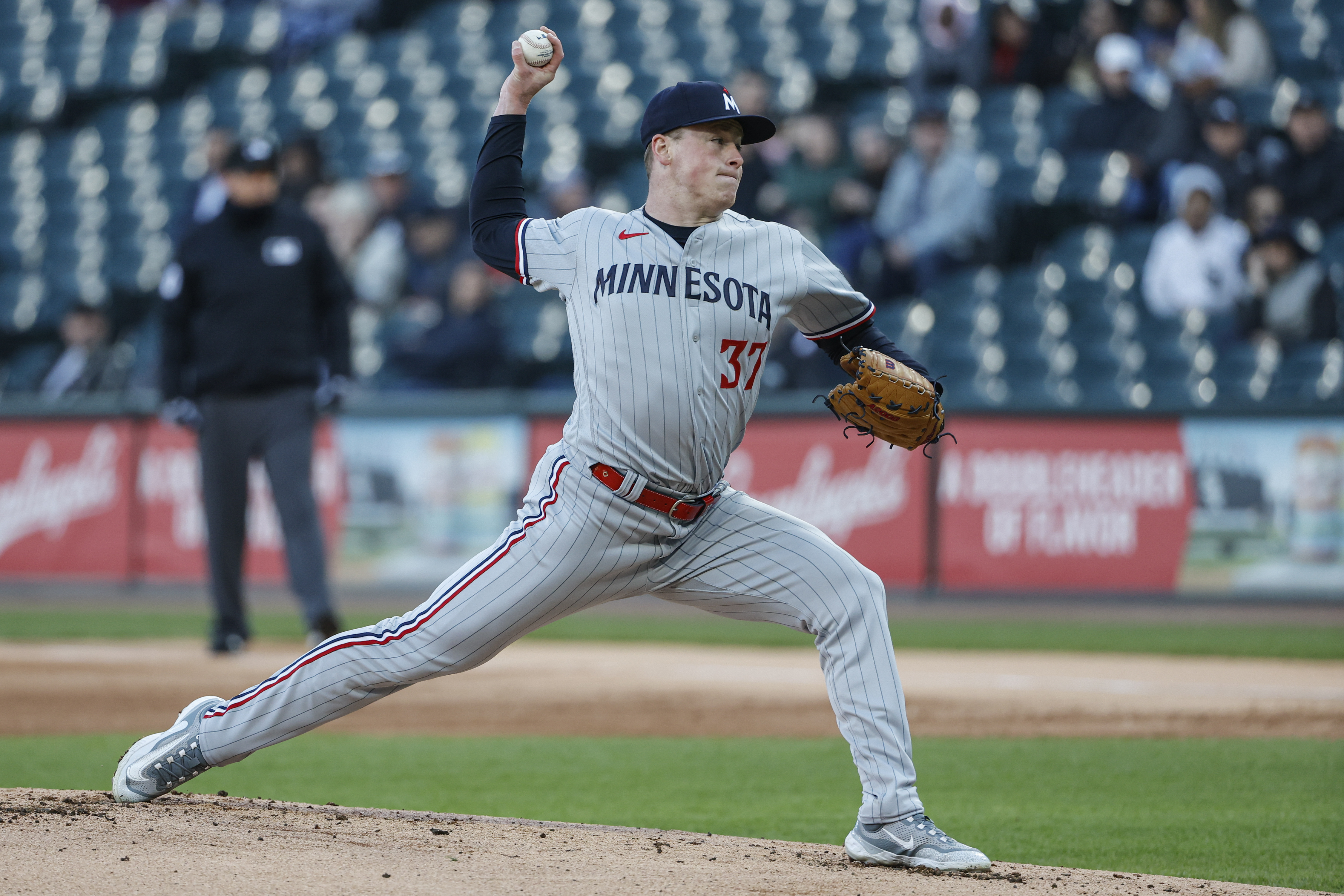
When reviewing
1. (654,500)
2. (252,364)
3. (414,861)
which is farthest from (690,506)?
(252,364)

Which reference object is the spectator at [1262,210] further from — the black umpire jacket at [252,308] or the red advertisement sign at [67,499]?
the red advertisement sign at [67,499]

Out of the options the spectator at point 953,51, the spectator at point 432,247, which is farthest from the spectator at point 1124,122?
the spectator at point 432,247

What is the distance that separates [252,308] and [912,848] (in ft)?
15.7

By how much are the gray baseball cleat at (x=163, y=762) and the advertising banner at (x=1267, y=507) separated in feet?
24.2

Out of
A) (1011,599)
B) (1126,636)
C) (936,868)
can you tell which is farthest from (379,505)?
(936,868)

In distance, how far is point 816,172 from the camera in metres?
12.2

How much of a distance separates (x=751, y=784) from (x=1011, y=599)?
5474mm

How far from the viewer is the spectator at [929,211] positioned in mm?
11656

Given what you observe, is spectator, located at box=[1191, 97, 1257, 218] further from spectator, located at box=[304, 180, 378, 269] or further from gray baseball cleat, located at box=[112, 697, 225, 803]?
gray baseball cleat, located at box=[112, 697, 225, 803]

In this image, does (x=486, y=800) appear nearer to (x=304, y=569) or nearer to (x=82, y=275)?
(x=304, y=569)

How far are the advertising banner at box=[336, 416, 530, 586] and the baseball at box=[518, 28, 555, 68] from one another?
720cm

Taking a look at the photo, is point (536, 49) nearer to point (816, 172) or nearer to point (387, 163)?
point (816, 172)

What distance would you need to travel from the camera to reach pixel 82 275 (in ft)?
49.1

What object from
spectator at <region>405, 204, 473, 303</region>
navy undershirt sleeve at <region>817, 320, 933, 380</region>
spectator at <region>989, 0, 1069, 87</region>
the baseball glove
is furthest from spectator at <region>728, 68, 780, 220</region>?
the baseball glove
